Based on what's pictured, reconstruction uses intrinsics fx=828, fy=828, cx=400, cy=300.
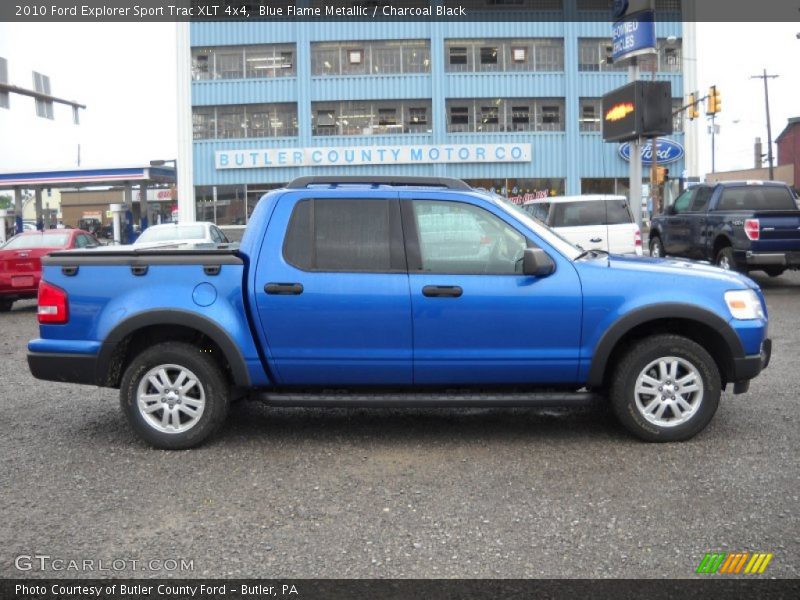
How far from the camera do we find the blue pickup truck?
549 cm

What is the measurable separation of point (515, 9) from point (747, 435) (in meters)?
38.7

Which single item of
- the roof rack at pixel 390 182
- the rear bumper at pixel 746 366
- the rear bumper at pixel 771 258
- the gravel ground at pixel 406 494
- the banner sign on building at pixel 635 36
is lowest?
the gravel ground at pixel 406 494

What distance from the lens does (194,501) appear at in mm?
4672

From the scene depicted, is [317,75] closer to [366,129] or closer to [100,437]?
[366,129]

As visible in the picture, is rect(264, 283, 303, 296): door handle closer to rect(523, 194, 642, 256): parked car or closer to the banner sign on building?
rect(523, 194, 642, 256): parked car

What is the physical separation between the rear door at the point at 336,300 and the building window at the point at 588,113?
37.2 meters

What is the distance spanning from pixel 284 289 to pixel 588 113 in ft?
124

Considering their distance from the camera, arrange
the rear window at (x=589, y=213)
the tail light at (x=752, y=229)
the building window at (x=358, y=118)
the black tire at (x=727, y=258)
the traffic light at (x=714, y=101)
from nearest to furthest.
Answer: the tail light at (x=752, y=229) → the black tire at (x=727, y=258) → the rear window at (x=589, y=213) → the traffic light at (x=714, y=101) → the building window at (x=358, y=118)

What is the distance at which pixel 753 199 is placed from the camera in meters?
15.4

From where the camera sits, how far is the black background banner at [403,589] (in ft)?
11.4

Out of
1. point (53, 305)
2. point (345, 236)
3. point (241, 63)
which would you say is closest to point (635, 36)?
point (345, 236)

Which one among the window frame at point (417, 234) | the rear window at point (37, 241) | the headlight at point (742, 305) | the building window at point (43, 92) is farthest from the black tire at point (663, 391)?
the building window at point (43, 92)

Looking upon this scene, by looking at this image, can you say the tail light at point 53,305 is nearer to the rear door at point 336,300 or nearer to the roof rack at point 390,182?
the rear door at point 336,300

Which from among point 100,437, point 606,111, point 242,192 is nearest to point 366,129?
point 242,192
